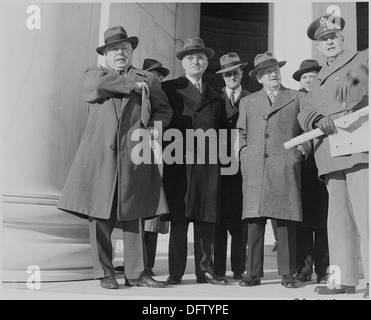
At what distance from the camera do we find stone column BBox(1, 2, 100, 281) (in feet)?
20.9

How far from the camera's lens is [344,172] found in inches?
235

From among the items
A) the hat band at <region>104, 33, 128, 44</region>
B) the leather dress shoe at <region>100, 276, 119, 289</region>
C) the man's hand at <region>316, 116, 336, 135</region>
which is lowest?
the leather dress shoe at <region>100, 276, 119, 289</region>

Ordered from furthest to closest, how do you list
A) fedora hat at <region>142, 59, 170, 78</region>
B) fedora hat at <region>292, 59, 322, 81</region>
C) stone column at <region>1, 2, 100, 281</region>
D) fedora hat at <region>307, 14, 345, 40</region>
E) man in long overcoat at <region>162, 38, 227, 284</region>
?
1. fedora hat at <region>142, 59, 170, 78</region>
2. fedora hat at <region>292, 59, 322, 81</region>
3. man in long overcoat at <region>162, 38, 227, 284</region>
4. stone column at <region>1, 2, 100, 281</region>
5. fedora hat at <region>307, 14, 345, 40</region>

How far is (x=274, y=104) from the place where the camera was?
6578mm

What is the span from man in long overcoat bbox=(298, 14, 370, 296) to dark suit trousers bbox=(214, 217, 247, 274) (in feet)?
4.85

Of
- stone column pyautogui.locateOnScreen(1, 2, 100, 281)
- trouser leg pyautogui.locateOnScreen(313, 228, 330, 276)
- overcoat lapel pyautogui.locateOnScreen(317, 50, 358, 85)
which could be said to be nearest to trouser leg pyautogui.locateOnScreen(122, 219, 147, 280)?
stone column pyautogui.locateOnScreen(1, 2, 100, 281)

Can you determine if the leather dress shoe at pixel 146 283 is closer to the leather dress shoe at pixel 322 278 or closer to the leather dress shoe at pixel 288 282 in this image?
the leather dress shoe at pixel 288 282

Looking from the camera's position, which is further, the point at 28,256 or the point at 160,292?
the point at 28,256

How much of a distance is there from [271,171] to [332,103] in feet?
3.29

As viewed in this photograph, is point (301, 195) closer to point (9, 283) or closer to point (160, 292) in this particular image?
point (160, 292)

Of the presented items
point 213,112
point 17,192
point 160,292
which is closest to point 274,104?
point 213,112

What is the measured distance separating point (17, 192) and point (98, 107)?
4.27ft

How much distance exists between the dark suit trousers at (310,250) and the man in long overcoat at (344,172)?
1122 mm

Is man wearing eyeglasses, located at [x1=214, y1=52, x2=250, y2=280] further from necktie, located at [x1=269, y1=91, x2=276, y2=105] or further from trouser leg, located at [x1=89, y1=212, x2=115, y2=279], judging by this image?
trouser leg, located at [x1=89, y1=212, x2=115, y2=279]
